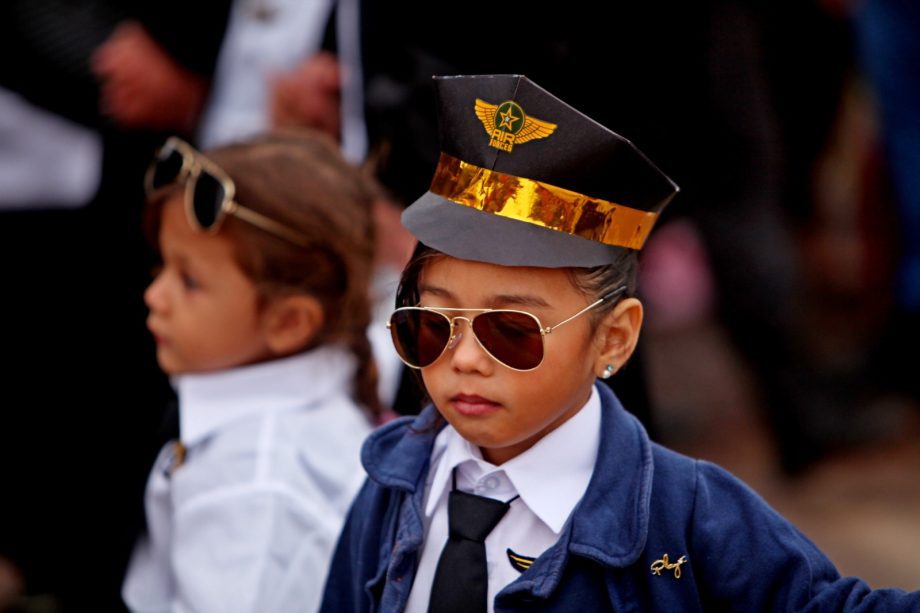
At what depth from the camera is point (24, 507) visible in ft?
11.5

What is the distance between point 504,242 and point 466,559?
49 cm

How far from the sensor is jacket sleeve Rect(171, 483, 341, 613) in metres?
2.22

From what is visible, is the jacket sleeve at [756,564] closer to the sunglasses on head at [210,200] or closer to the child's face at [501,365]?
the child's face at [501,365]

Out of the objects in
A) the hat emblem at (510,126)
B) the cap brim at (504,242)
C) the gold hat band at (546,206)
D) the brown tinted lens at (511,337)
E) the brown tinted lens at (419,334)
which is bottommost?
the brown tinted lens at (419,334)

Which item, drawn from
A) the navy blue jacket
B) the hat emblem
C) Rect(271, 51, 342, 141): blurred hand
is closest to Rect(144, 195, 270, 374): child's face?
the navy blue jacket

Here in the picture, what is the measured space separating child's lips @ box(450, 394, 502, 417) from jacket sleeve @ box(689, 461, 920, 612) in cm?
34

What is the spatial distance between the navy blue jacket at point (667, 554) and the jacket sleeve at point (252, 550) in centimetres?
39

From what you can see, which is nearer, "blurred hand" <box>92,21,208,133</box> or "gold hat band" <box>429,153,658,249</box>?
"gold hat band" <box>429,153,658,249</box>

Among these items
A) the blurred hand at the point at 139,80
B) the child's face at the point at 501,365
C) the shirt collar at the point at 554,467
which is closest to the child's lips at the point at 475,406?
the child's face at the point at 501,365

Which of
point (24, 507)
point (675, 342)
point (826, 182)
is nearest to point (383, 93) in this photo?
point (24, 507)

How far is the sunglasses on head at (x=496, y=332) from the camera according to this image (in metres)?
1.79

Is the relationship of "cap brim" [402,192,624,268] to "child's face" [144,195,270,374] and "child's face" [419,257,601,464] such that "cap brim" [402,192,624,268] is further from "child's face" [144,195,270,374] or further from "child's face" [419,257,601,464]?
"child's face" [144,195,270,374]

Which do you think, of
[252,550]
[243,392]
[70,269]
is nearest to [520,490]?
[252,550]

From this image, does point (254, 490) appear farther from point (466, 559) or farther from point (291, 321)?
point (466, 559)
